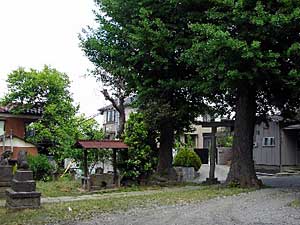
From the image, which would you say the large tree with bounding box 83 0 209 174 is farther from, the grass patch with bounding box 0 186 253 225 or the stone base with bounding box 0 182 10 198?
the stone base with bounding box 0 182 10 198

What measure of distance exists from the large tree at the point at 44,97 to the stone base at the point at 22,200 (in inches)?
739

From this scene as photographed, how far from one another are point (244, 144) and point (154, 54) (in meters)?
5.08

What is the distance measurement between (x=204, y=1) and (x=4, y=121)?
2008cm

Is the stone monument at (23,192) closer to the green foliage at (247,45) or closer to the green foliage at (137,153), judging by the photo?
the green foliage at (247,45)

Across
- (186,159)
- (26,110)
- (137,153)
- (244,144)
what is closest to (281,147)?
(186,159)

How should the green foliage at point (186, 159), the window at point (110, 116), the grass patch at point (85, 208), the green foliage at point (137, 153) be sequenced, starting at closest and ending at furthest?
the grass patch at point (85, 208)
the green foliage at point (137, 153)
the green foliage at point (186, 159)
the window at point (110, 116)

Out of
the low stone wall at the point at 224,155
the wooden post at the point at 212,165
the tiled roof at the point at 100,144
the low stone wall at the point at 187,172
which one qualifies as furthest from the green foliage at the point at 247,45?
the low stone wall at the point at 224,155

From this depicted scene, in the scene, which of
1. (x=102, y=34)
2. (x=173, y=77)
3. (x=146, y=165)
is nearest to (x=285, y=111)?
(x=173, y=77)

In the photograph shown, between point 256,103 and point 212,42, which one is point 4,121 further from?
point 212,42

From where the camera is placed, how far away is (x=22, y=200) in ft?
38.0

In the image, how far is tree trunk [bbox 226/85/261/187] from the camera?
1619 cm

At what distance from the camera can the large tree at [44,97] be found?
31000 millimetres

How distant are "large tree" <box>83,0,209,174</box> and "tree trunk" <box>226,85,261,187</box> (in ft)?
7.32

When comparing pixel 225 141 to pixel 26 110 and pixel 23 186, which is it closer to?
pixel 26 110
